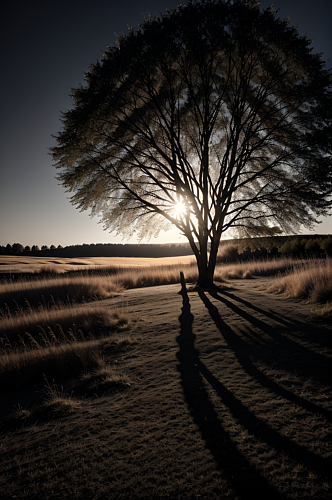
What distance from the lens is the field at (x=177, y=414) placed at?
152 cm

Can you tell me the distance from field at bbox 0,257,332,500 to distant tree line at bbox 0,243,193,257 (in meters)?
59.3

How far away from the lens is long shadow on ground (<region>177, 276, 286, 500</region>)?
1.42 metres

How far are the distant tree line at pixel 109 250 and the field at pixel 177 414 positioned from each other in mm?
59313

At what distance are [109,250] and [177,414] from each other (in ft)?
219

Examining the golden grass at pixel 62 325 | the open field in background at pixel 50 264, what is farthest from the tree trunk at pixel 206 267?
the open field in background at pixel 50 264

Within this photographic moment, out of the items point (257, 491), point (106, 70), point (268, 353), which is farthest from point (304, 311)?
point (106, 70)

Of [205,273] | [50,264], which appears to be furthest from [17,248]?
[205,273]

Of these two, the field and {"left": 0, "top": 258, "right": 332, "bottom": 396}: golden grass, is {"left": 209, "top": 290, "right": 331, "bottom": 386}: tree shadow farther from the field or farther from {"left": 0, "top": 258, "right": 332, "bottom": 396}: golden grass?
{"left": 0, "top": 258, "right": 332, "bottom": 396}: golden grass

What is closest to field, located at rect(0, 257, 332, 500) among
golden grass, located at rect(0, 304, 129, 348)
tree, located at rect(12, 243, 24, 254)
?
golden grass, located at rect(0, 304, 129, 348)

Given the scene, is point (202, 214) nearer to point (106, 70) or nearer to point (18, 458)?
point (106, 70)

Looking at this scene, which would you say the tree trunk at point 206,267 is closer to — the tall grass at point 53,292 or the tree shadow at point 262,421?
the tall grass at point 53,292

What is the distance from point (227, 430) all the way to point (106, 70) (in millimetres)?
9623

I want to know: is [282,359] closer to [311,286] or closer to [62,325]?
[311,286]

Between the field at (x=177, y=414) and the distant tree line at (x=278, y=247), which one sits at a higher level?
the distant tree line at (x=278, y=247)
